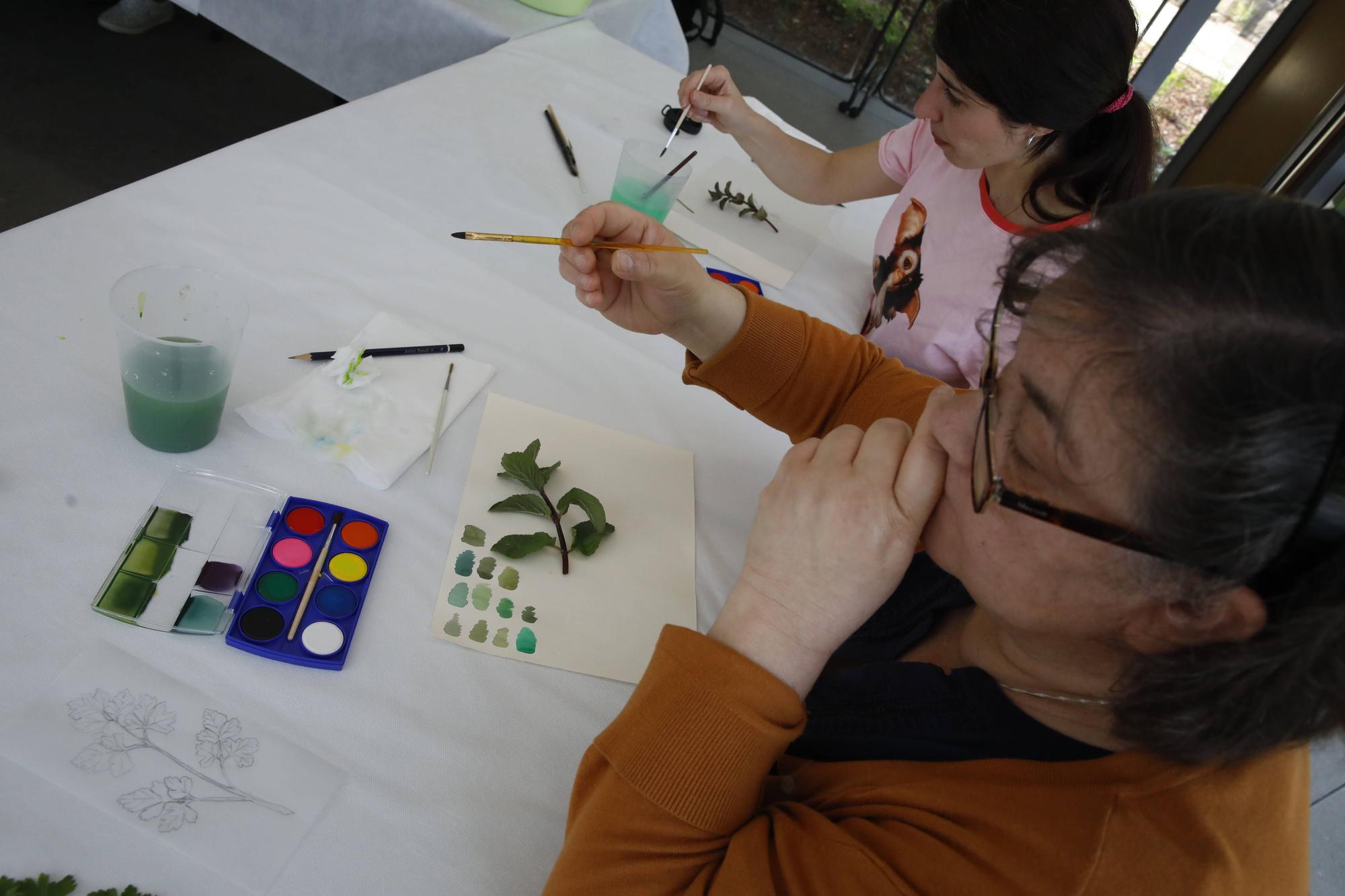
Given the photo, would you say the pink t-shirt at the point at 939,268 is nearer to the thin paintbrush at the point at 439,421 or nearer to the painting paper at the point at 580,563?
the painting paper at the point at 580,563

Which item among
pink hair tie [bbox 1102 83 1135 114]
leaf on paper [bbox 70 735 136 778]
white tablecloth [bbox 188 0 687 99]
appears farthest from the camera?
white tablecloth [bbox 188 0 687 99]

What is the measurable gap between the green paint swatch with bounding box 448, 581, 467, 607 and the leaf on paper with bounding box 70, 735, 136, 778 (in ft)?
0.99

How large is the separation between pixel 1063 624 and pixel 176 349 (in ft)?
2.79

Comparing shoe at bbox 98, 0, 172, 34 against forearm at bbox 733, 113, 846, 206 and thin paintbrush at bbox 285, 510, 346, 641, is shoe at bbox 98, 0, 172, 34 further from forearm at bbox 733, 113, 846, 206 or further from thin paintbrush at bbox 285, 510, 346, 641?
thin paintbrush at bbox 285, 510, 346, 641

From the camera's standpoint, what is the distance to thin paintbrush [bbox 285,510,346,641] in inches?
32.0

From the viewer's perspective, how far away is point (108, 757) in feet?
2.27

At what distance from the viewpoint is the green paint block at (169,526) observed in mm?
828

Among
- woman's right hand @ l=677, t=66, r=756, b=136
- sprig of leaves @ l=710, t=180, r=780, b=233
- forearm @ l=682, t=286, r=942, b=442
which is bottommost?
sprig of leaves @ l=710, t=180, r=780, b=233

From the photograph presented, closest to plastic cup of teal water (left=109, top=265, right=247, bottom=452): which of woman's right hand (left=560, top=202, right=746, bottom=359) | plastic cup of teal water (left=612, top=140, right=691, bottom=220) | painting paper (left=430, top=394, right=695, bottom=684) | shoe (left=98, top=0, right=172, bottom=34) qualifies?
painting paper (left=430, top=394, right=695, bottom=684)

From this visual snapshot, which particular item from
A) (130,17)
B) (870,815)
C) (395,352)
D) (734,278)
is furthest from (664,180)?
(130,17)

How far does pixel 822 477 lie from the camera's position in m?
0.83

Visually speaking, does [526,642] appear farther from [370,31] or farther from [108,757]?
[370,31]

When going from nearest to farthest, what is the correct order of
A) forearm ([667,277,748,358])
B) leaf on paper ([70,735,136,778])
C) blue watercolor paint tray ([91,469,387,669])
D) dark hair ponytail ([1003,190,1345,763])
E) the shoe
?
dark hair ponytail ([1003,190,1345,763]) < leaf on paper ([70,735,136,778]) < blue watercolor paint tray ([91,469,387,669]) < forearm ([667,277,748,358]) < the shoe

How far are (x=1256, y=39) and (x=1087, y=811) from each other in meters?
4.46
